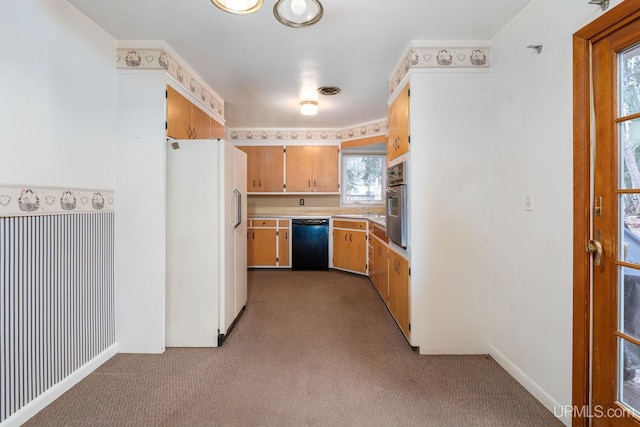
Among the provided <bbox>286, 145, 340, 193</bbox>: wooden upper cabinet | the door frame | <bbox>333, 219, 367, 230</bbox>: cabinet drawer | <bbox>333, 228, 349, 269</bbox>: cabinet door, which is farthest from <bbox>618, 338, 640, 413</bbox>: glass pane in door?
<bbox>286, 145, 340, 193</bbox>: wooden upper cabinet

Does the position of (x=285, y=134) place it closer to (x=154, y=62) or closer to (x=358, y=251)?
(x=358, y=251)

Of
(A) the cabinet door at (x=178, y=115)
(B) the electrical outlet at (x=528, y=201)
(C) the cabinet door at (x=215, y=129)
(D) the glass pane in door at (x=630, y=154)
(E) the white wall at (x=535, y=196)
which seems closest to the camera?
(D) the glass pane in door at (x=630, y=154)

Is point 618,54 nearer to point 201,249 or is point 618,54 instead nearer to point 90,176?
point 201,249

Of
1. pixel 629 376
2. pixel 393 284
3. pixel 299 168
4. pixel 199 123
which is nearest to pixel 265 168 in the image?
pixel 299 168

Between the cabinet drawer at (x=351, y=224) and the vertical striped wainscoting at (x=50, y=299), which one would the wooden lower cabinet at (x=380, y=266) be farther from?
the vertical striped wainscoting at (x=50, y=299)

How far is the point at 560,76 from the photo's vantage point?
59.4 inches

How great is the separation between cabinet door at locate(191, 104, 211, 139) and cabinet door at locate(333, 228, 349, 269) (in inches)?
97.6

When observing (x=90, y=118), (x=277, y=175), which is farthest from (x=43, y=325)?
(x=277, y=175)

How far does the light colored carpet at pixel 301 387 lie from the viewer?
4.98 ft

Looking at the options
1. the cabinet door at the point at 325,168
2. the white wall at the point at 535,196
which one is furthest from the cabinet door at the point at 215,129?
the white wall at the point at 535,196

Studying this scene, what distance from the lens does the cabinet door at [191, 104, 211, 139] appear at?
2672 millimetres

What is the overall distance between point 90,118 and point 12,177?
670 millimetres

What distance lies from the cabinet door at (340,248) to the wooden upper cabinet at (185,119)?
244 cm

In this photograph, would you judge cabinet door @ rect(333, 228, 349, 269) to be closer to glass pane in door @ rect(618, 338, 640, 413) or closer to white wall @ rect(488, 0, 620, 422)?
white wall @ rect(488, 0, 620, 422)
